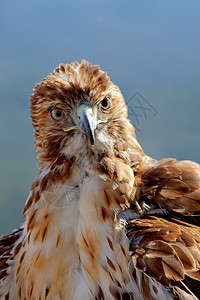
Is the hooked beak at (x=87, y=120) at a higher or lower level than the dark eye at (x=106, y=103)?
lower

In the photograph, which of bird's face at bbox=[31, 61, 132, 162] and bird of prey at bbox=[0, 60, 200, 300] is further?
bird's face at bbox=[31, 61, 132, 162]

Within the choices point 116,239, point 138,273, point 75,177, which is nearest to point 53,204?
point 75,177

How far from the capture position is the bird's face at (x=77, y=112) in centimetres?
258

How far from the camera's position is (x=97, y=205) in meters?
2.51

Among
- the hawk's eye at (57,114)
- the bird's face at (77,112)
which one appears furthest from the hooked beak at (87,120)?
the hawk's eye at (57,114)

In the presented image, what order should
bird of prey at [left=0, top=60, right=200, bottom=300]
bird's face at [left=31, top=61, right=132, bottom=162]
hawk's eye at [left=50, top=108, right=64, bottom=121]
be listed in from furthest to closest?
hawk's eye at [left=50, top=108, right=64, bottom=121] < bird's face at [left=31, top=61, right=132, bottom=162] < bird of prey at [left=0, top=60, right=200, bottom=300]

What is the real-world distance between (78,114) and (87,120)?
4.8 inches

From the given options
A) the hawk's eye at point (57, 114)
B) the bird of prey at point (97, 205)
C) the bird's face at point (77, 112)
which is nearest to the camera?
the bird of prey at point (97, 205)

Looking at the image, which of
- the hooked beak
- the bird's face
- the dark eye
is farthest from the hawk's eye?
the dark eye

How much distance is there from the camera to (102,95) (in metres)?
2.72

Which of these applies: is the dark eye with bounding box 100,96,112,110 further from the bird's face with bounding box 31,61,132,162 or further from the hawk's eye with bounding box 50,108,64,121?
the hawk's eye with bounding box 50,108,64,121

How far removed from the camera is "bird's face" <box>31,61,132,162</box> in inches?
102

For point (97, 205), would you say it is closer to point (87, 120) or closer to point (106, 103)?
point (87, 120)

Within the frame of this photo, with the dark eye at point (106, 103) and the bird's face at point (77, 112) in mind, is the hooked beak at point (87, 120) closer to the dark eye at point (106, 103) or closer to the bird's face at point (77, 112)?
the bird's face at point (77, 112)
